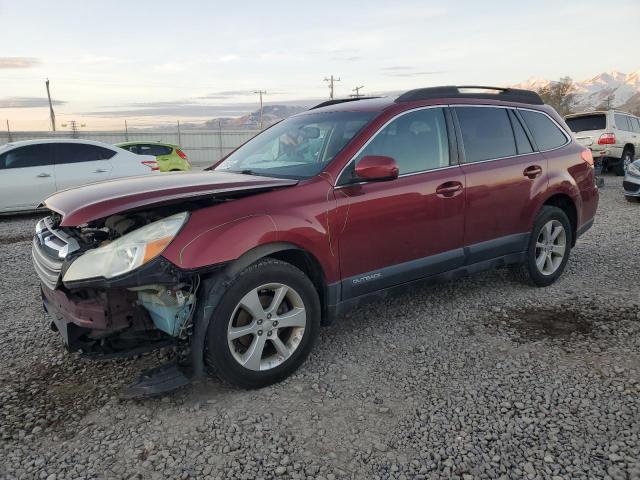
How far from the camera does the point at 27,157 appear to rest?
8789 mm

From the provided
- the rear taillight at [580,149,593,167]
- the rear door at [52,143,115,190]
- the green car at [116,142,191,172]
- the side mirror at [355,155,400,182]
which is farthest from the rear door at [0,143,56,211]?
the rear taillight at [580,149,593,167]

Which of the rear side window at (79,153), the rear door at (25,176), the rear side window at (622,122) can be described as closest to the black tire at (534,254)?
the rear side window at (79,153)

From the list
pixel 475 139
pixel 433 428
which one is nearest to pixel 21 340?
pixel 433 428

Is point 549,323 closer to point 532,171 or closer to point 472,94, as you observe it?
point 532,171

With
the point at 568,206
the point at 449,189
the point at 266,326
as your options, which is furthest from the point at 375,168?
the point at 568,206

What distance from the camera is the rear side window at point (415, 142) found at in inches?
138

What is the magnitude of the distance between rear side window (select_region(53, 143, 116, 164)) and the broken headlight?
7.41m

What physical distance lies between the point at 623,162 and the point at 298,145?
44.9 ft

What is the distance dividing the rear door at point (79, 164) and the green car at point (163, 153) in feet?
11.4

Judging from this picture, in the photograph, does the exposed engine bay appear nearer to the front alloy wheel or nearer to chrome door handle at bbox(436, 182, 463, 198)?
the front alloy wheel

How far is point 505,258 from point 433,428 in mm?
2193

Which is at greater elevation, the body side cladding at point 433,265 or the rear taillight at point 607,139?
the rear taillight at point 607,139

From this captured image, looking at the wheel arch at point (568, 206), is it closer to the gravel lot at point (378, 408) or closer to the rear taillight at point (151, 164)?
the gravel lot at point (378, 408)

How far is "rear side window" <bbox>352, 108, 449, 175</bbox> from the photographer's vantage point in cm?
350
